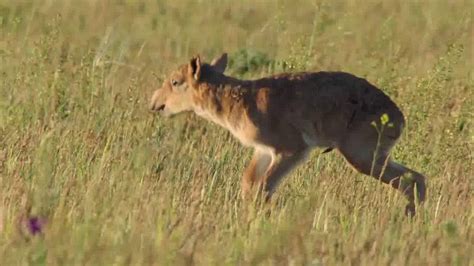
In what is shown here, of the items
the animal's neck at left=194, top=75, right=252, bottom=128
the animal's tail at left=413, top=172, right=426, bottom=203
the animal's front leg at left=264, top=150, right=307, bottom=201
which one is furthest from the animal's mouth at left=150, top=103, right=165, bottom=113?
the animal's tail at left=413, top=172, right=426, bottom=203

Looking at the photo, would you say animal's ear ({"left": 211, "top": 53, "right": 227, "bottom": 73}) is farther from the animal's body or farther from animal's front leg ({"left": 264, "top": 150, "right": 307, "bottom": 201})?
animal's front leg ({"left": 264, "top": 150, "right": 307, "bottom": 201})

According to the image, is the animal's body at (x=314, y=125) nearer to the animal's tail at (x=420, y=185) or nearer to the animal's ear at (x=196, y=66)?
the animal's tail at (x=420, y=185)

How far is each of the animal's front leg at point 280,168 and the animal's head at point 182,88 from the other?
1.11 metres

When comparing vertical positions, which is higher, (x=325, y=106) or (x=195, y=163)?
(x=325, y=106)

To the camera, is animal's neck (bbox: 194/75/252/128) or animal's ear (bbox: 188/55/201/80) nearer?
animal's neck (bbox: 194/75/252/128)

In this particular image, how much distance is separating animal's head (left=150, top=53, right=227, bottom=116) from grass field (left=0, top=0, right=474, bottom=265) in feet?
0.91

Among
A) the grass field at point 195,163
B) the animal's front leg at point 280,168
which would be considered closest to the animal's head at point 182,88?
the grass field at point 195,163

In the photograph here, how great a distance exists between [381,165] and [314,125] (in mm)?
539

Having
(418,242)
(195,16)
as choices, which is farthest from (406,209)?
(195,16)

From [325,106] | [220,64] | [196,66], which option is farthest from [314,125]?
[220,64]

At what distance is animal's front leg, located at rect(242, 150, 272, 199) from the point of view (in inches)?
368

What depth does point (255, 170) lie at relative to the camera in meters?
9.66

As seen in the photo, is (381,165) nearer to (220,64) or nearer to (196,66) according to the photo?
(196,66)

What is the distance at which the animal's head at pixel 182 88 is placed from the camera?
1038 cm
